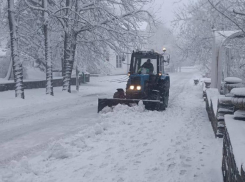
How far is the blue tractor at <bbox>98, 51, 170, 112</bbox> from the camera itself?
33.0 ft

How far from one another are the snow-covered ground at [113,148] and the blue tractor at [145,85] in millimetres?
551

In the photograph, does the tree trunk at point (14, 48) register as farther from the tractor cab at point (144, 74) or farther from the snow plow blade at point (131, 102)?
the tractor cab at point (144, 74)

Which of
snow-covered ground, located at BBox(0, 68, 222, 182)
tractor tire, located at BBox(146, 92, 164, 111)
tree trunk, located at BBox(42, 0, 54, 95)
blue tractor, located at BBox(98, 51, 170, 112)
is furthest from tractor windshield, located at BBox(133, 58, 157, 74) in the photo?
tree trunk, located at BBox(42, 0, 54, 95)

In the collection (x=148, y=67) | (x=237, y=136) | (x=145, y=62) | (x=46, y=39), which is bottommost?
(x=237, y=136)

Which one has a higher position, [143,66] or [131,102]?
[143,66]

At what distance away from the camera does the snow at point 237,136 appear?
2.70 metres

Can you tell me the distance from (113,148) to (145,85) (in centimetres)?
536

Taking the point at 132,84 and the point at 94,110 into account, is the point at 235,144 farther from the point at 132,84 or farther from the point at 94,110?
the point at 94,110

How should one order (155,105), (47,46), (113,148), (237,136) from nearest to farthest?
(237,136) < (113,148) < (155,105) < (47,46)

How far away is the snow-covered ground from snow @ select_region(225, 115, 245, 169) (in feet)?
3.25

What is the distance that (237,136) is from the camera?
3.35m

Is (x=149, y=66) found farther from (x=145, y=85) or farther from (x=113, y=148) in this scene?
(x=113, y=148)

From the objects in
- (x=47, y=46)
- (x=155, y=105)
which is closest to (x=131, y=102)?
(x=155, y=105)

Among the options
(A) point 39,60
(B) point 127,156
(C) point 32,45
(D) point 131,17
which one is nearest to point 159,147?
(B) point 127,156
